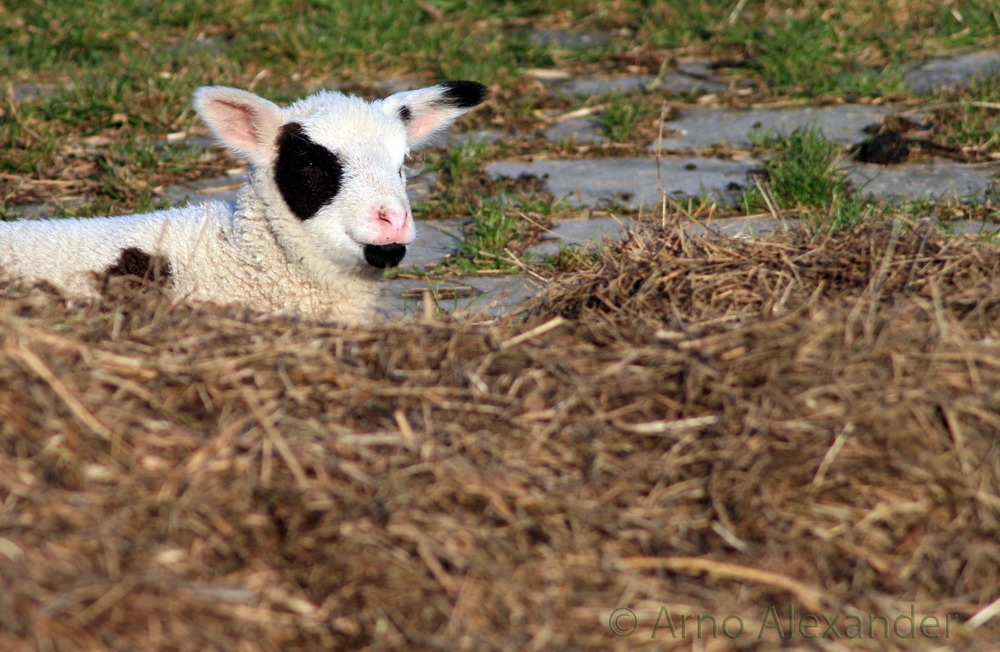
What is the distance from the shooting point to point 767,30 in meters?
8.93

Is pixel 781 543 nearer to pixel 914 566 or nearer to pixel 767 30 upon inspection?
pixel 914 566

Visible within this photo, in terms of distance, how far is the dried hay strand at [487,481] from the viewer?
2178mm

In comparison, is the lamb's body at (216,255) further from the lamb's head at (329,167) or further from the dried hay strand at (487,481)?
the dried hay strand at (487,481)

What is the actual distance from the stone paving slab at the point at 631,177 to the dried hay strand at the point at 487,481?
3.21 metres

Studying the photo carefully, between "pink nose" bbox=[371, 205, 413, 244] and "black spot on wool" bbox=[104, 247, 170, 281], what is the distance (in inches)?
37.9

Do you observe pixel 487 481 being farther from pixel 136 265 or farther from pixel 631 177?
pixel 631 177

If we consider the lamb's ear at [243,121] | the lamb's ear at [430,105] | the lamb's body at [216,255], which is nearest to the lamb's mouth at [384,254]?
the lamb's body at [216,255]

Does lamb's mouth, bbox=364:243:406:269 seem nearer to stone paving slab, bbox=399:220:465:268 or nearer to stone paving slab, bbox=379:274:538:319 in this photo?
stone paving slab, bbox=379:274:538:319

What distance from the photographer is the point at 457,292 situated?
525cm

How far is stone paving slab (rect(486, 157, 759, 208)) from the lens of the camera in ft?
20.6

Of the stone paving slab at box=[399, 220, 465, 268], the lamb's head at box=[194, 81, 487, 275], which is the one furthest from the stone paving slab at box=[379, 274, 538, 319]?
the lamb's head at box=[194, 81, 487, 275]

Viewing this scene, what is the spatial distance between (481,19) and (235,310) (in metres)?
7.38

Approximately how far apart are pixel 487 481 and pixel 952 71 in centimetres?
697

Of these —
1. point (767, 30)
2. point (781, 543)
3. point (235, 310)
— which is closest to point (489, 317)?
point (235, 310)
